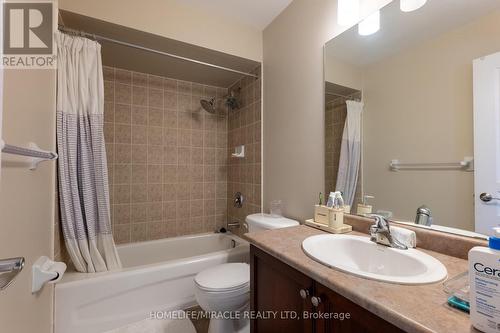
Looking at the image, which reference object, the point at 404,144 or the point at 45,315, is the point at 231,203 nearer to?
the point at 45,315

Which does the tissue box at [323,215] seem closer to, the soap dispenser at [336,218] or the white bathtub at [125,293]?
the soap dispenser at [336,218]

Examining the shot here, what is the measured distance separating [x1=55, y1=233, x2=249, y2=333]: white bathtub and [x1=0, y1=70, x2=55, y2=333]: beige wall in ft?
0.32

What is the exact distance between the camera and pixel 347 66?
4.35ft

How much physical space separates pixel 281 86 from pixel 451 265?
4.97ft

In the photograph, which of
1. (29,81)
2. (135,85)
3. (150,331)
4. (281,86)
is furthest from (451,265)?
(135,85)

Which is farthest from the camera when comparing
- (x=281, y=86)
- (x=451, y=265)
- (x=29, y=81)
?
(x=281, y=86)

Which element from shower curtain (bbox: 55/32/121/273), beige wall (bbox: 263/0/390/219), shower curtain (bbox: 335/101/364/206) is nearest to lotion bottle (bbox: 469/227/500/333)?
shower curtain (bbox: 335/101/364/206)

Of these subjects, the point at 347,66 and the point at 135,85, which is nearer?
the point at 347,66

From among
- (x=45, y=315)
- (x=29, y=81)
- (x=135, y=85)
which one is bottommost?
(x=45, y=315)

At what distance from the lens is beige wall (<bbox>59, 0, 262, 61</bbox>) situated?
1479mm

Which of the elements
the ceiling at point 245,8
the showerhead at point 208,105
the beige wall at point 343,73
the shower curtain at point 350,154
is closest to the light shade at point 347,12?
the beige wall at point 343,73

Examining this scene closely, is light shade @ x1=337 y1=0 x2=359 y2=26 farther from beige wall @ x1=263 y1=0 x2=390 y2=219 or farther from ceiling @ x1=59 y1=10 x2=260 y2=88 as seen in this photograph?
ceiling @ x1=59 y1=10 x2=260 y2=88

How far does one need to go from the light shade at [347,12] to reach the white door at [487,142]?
0.65 meters

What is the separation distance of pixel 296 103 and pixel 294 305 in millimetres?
1304
